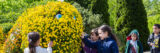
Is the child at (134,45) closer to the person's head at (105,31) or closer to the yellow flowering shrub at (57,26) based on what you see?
the yellow flowering shrub at (57,26)

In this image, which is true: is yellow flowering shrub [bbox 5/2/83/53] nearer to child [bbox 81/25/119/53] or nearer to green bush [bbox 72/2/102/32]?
child [bbox 81/25/119/53]

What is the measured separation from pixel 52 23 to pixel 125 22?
26.2 feet

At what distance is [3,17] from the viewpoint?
859 cm

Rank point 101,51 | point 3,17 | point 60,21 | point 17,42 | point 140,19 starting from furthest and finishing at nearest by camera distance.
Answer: point 140,19 → point 3,17 → point 17,42 → point 60,21 → point 101,51

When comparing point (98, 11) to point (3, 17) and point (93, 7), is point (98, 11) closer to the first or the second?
point (93, 7)

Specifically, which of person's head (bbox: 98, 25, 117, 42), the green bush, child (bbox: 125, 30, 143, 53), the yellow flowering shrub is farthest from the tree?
person's head (bbox: 98, 25, 117, 42)


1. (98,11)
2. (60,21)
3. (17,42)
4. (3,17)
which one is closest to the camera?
(60,21)

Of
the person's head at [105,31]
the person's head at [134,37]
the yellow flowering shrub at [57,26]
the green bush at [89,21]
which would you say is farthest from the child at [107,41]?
the green bush at [89,21]

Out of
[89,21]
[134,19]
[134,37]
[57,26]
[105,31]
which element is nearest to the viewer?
→ [105,31]

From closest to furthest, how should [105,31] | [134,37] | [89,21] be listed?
[105,31], [134,37], [89,21]

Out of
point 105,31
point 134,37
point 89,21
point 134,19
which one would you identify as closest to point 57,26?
point 105,31

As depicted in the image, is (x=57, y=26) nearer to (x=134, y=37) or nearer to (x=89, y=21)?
(x=134, y=37)

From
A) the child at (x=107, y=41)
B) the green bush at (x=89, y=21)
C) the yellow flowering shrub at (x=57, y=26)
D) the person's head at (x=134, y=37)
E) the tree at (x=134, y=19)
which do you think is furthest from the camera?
the tree at (x=134, y=19)

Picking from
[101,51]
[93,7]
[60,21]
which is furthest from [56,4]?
[93,7]
